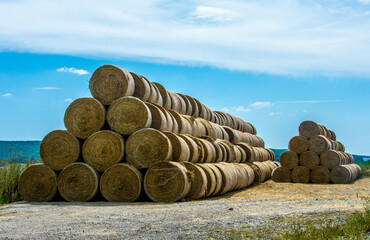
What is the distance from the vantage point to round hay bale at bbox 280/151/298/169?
15.6 m

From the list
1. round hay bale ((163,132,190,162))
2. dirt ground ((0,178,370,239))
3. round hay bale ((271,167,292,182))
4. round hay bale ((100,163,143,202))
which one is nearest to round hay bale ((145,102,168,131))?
round hay bale ((163,132,190,162))

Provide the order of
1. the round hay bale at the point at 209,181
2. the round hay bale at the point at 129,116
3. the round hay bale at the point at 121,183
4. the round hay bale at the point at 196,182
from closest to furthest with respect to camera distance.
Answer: the round hay bale at the point at 121,183
the round hay bale at the point at 196,182
the round hay bale at the point at 129,116
the round hay bale at the point at 209,181

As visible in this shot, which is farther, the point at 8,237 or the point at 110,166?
the point at 110,166

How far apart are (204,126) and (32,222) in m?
7.31

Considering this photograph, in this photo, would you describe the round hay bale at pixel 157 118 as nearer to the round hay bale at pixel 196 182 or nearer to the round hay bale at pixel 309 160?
the round hay bale at pixel 196 182

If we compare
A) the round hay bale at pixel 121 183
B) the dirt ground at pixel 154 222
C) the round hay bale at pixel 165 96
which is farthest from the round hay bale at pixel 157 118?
the dirt ground at pixel 154 222

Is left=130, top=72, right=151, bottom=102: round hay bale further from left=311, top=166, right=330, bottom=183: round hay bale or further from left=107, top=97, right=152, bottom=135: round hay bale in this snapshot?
left=311, top=166, right=330, bottom=183: round hay bale

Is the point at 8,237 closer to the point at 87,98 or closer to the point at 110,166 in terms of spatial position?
the point at 110,166

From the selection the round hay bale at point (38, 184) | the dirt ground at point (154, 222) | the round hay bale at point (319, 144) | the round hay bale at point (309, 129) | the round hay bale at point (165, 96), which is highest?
the round hay bale at point (165, 96)

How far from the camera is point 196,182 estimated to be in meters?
8.88

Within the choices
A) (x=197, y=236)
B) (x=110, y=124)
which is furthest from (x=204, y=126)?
(x=197, y=236)

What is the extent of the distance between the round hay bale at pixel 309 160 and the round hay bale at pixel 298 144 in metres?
0.20

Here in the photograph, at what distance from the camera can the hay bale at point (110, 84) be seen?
30.9 ft

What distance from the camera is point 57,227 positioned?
5363 mm
